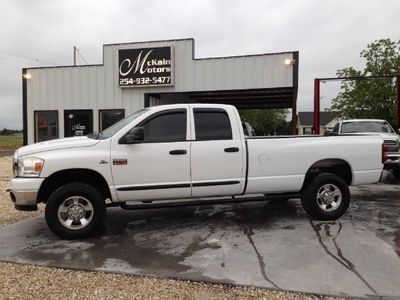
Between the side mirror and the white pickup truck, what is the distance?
0.6 inches

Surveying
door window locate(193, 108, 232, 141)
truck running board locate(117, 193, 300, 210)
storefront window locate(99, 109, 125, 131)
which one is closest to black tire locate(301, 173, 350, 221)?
truck running board locate(117, 193, 300, 210)

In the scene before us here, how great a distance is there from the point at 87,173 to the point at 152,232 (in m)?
1.32

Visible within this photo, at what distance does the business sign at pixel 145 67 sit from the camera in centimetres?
1475

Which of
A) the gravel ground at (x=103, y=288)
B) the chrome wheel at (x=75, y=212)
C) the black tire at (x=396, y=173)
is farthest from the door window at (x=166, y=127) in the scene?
the black tire at (x=396, y=173)

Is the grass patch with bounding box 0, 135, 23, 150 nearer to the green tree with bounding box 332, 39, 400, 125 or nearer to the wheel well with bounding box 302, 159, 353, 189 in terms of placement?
the green tree with bounding box 332, 39, 400, 125

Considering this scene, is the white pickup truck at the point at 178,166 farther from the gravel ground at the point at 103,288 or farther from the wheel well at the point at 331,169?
the gravel ground at the point at 103,288

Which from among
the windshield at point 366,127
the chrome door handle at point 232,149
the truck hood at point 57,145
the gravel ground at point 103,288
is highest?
the windshield at point 366,127

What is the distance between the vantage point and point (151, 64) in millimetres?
14922

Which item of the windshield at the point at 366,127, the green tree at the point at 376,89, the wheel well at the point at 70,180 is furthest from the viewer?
the green tree at the point at 376,89

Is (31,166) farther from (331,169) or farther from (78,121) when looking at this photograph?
(78,121)

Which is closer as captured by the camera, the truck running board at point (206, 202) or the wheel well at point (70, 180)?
the wheel well at point (70, 180)

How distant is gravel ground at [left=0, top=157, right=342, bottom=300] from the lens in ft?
12.6

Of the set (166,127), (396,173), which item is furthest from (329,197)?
(396,173)

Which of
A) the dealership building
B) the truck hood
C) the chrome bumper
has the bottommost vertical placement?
the chrome bumper
